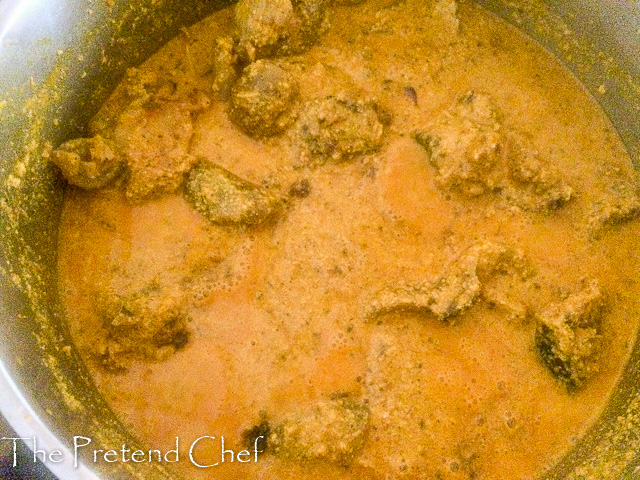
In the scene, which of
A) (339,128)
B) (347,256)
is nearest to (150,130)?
(339,128)

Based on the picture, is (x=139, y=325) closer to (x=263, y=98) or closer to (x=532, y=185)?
(x=263, y=98)

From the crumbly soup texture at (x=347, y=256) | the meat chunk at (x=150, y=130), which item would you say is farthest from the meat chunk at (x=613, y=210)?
the meat chunk at (x=150, y=130)

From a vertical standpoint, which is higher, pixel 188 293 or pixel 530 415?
pixel 530 415

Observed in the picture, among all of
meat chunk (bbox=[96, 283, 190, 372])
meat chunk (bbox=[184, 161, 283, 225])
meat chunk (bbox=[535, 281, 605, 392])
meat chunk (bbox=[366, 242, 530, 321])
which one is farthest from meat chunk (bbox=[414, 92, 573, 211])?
meat chunk (bbox=[96, 283, 190, 372])

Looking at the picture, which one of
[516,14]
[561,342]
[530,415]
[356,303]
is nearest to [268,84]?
[356,303]

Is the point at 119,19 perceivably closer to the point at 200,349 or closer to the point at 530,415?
the point at 200,349

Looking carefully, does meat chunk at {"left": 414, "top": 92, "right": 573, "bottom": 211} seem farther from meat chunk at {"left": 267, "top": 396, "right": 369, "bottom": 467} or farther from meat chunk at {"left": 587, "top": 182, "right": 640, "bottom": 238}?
meat chunk at {"left": 267, "top": 396, "right": 369, "bottom": 467}
